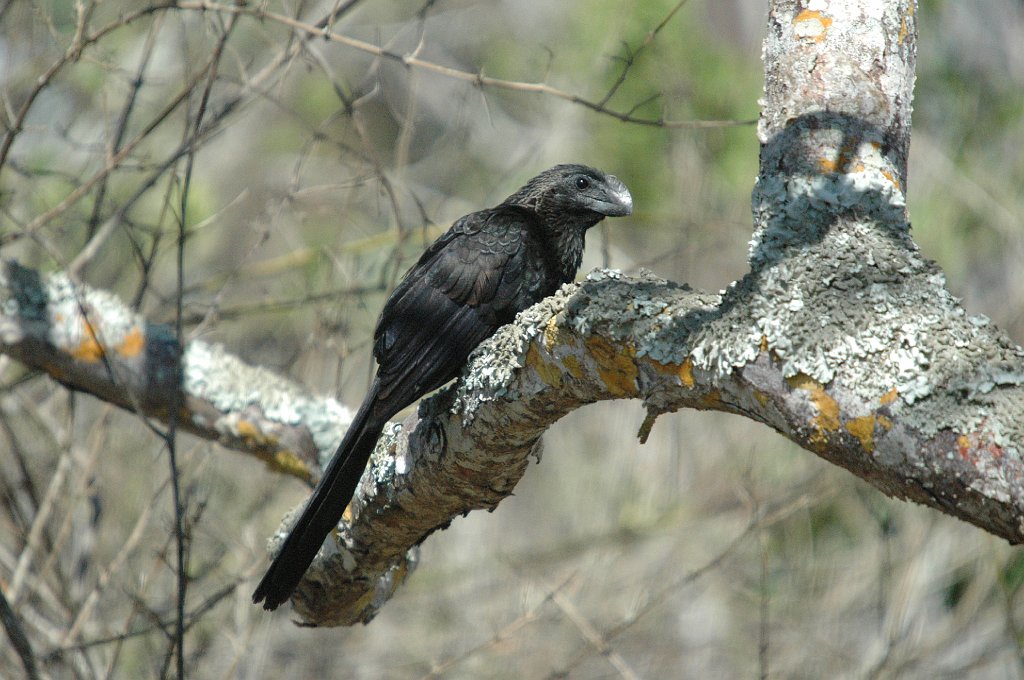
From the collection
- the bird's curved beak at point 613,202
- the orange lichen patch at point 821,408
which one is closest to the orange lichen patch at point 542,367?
the orange lichen patch at point 821,408

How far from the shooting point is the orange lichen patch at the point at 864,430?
138cm

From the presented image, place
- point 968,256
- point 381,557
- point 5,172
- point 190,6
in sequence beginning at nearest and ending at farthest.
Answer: point 381,557
point 190,6
point 5,172
point 968,256

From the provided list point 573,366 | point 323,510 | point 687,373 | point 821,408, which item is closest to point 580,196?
point 323,510

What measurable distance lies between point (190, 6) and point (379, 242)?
1248mm

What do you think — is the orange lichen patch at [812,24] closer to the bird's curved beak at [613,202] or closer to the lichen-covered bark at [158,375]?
the bird's curved beak at [613,202]

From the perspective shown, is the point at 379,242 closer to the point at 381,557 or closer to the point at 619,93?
the point at 381,557

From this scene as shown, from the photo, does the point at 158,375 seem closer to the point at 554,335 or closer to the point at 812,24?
the point at 554,335

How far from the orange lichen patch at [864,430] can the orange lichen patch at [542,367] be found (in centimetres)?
65

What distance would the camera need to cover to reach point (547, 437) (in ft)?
22.5

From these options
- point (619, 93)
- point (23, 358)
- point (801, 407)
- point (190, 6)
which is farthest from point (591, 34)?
point (801, 407)

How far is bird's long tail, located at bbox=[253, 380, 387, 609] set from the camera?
2443mm

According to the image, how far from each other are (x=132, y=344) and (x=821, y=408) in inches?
88.0

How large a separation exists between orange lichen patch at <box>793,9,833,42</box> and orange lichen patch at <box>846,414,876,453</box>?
2.88 ft

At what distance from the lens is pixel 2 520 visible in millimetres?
3846
